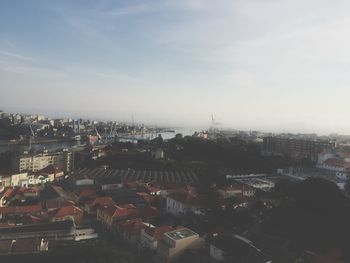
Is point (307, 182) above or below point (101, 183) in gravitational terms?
above

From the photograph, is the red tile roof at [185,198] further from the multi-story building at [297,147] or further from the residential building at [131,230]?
the multi-story building at [297,147]

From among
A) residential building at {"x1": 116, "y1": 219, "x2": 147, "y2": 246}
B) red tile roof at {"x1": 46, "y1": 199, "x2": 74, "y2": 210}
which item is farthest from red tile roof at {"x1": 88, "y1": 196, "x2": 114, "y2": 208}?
residential building at {"x1": 116, "y1": 219, "x2": 147, "y2": 246}

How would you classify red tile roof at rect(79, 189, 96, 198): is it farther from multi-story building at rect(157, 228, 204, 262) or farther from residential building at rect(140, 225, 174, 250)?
multi-story building at rect(157, 228, 204, 262)

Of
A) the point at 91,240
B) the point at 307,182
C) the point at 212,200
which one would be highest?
the point at 307,182

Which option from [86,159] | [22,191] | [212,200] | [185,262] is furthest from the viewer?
[86,159]

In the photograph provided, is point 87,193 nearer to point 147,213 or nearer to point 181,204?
point 147,213

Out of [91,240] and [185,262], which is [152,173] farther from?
[185,262]

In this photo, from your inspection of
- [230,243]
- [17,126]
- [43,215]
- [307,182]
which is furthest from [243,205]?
[17,126]

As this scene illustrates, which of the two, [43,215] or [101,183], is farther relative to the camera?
[101,183]
